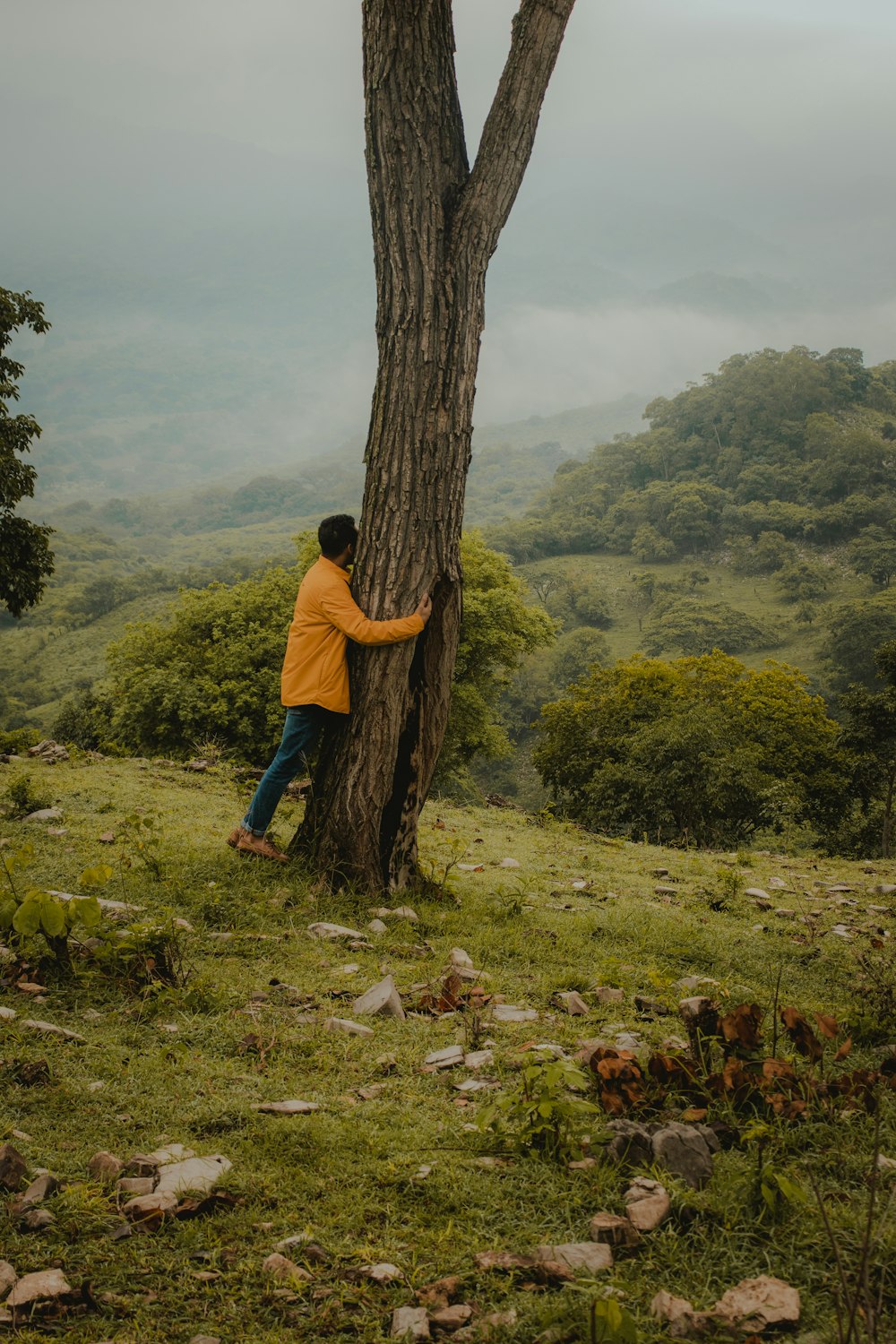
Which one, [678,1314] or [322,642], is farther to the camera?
[322,642]

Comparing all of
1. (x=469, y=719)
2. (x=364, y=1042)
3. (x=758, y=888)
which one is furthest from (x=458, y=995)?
(x=469, y=719)

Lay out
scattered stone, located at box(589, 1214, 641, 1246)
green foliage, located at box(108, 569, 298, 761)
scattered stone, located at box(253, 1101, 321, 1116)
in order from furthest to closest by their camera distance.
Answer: green foliage, located at box(108, 569, 298, 761)
scattered stone, located at box(253, 1101, 321, 1116)
scattered stone, located at box(589, 1214, 641, 1246)

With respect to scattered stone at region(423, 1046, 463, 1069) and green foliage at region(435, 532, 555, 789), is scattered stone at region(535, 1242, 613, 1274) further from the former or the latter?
green foliage at region(435, 532, 555, 789)

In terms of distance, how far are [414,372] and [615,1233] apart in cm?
473

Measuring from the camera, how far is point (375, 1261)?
2211 mm

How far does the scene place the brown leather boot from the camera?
597 cm

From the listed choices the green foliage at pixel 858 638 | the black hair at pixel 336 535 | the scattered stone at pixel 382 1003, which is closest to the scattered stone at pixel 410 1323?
the scattered stone at pixel 382 1003

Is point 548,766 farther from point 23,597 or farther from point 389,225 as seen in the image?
point 389,225

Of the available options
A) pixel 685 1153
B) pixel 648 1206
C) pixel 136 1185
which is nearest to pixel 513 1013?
pixel 685 1153

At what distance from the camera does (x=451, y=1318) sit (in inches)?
78.2

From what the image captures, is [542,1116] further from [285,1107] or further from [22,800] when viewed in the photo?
[22,800]

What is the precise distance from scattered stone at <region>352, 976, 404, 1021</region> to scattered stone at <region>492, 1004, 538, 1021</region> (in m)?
0.42

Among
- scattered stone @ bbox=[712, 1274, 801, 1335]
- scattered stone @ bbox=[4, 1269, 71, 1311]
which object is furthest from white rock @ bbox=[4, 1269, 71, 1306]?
scattered stone @ bbox=[712, 1274, 801, 1335]

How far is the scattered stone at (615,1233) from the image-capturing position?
2.22m
